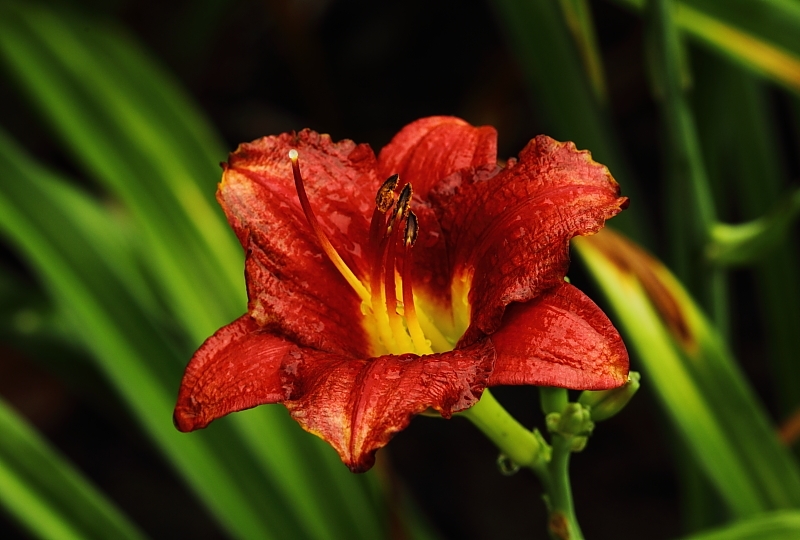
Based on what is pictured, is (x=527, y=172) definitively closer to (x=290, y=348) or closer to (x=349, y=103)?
(x=290, y=348)

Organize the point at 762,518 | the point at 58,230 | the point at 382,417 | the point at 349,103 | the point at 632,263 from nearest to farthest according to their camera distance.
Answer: the point at 382,417 → the point at 762,518 → the point at 632,263 → the point at 58,230 → the point at 349,103

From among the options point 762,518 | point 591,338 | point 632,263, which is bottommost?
point 762,518

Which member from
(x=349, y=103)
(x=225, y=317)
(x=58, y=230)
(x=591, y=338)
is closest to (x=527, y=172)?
(x=591, y=338)

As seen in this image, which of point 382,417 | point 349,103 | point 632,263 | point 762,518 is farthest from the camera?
point 349,103

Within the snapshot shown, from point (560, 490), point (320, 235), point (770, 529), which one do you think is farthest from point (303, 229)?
point (770, 529)

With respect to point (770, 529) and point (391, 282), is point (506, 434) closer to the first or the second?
point (391, 282)

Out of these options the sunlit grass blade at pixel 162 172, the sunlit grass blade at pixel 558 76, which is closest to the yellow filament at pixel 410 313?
the sunlit grass blade at pixel 162 172
